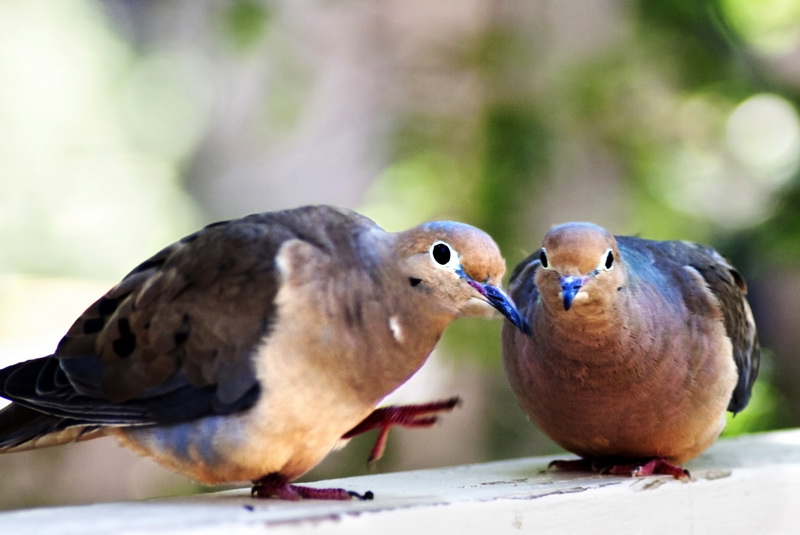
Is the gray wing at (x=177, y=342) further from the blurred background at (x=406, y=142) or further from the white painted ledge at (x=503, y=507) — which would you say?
the blurred background at (x=406, y=142)

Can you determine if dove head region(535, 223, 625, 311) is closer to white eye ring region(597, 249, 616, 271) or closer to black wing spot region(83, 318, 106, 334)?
white eye ring region(597, 249, 616, 271)

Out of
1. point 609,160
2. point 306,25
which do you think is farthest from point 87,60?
point 609,160

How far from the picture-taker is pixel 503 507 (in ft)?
3.98

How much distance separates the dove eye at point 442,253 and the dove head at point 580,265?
0.33m

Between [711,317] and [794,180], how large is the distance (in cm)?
129

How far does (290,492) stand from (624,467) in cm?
63

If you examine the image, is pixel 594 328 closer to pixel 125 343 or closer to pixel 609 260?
pixel 609 260

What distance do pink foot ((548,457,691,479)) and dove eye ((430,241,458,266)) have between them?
0.61 meters

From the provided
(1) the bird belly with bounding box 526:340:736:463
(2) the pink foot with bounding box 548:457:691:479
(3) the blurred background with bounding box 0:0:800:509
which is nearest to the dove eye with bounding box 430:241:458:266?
(1) the bird belly with bounding box 526:340:736:463

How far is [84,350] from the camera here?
129cm

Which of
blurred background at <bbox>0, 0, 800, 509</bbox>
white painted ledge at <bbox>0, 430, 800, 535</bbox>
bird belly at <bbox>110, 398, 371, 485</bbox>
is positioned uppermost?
blurred background at <bbox>0, 0, 800, 509</bbox>

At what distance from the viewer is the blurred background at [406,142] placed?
9.69 feet

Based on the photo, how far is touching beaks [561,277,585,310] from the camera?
56.6 inches

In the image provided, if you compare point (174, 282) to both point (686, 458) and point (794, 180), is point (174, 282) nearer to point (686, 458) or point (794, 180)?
point (686, 458)
